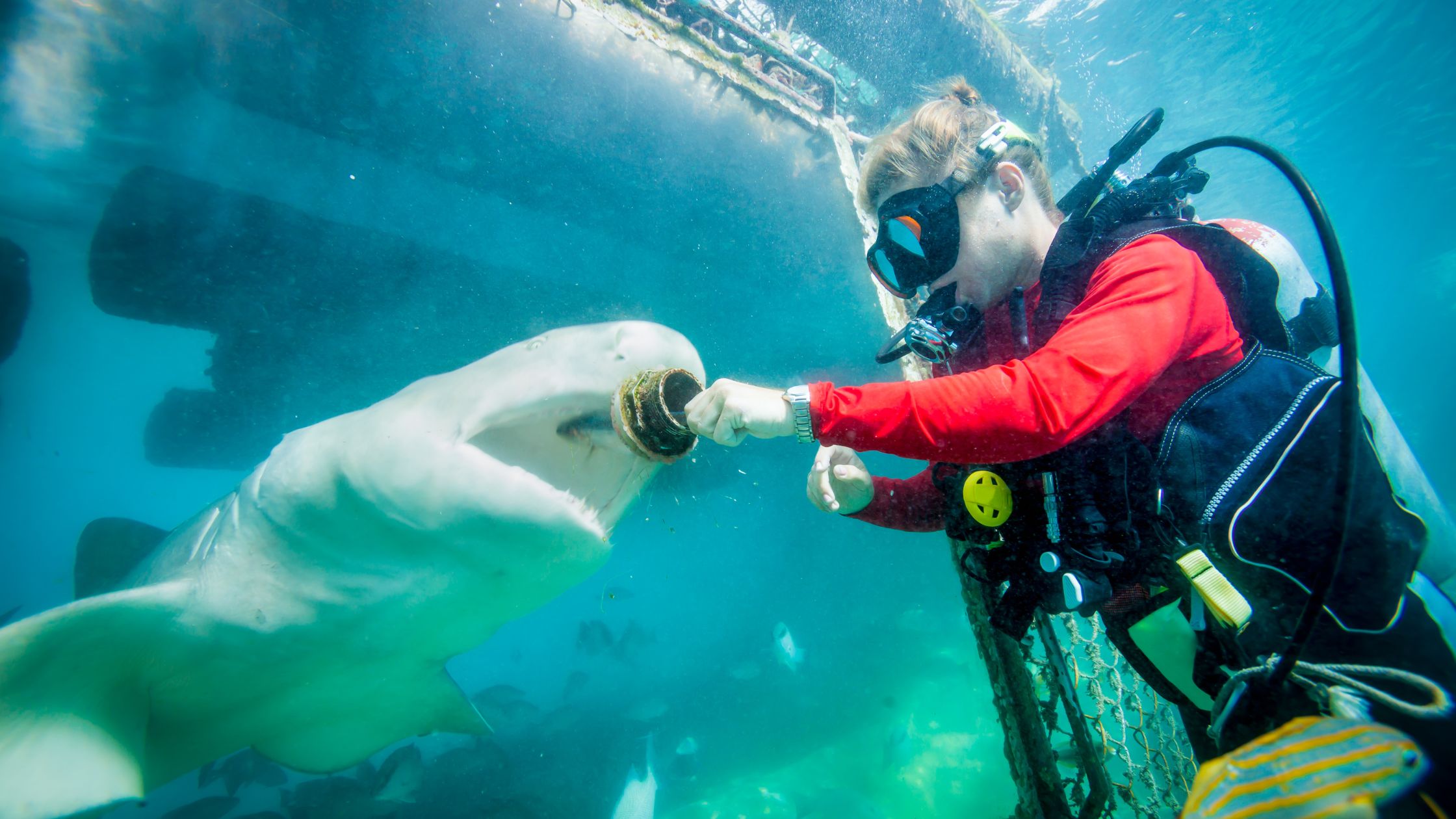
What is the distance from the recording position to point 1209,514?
61.0 inches

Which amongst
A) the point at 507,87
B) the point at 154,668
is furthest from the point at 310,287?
the point at 154,668

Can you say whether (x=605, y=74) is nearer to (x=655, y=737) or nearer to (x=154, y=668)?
(x=154, y=668)

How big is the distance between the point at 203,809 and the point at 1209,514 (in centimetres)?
1309

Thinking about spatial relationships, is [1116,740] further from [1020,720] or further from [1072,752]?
[1020,720]

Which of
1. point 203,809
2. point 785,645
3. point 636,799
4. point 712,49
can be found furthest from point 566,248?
point 203,809

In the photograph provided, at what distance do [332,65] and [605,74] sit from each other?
3069mm

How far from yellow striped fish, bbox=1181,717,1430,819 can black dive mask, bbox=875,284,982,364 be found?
5.54 ft

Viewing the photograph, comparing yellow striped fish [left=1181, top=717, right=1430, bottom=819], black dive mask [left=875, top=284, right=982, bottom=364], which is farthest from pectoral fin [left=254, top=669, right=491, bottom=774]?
yellow striped fish [left=1181, top=717, right=1430, bottom=819]

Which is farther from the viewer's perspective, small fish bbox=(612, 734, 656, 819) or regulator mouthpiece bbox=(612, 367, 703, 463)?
small fish bbox=(612, 734, 656, 819)

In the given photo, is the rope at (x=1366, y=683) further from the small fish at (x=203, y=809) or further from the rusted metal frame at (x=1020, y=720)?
the small fish at (x=203, y=809)

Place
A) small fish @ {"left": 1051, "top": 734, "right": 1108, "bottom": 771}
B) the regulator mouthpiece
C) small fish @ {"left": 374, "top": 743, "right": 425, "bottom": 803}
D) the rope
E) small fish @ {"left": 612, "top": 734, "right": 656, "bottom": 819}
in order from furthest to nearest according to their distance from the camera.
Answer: small fish @ {"left": 612, "top": 734, "right": 656, "bottom": 819} < small fish @ {"left": 374, "top": 743, "right": 425, "bottom": 803} < small fish @ {"left": 1051, "top": 734, "right": 1108, "bottom": 771} < the regulator mouthpiece < the rope

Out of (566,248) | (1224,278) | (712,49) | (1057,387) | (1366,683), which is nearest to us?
(1366,683)

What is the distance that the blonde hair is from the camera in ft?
6.73

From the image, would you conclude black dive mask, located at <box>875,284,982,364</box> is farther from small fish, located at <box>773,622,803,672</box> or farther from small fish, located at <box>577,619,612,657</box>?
small fish, located at <box>577,619,612,657</box>
